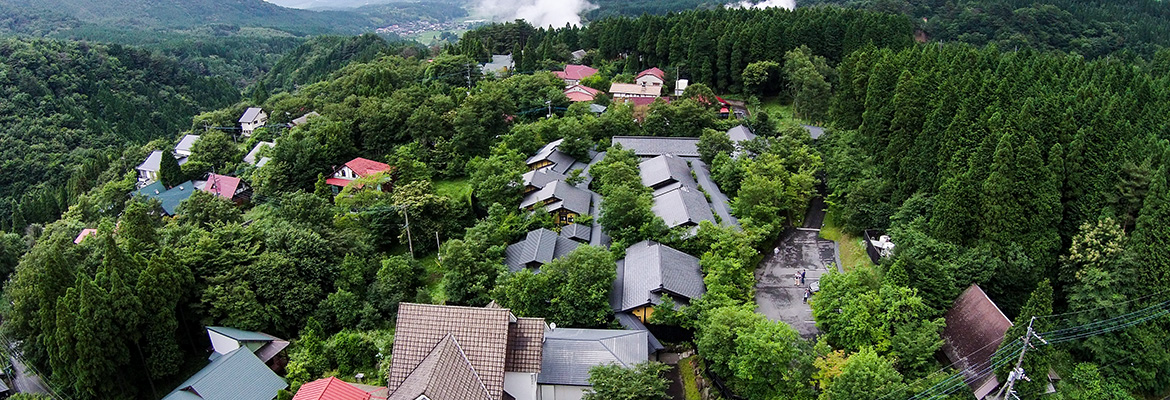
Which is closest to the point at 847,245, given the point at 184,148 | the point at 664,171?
the point at 664,171

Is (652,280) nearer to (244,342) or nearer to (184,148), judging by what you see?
(244,342)

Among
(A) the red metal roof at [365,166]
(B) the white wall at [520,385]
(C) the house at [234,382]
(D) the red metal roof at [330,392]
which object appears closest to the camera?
(D) the red metal roof at [330,392]

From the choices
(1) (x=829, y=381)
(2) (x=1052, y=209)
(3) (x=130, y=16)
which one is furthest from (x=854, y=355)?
(3) (x=130, y=16)

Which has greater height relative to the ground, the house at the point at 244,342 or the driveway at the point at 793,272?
the driveway at the point at 793,272

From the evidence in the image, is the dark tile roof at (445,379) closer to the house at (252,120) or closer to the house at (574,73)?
the house at (574,73)

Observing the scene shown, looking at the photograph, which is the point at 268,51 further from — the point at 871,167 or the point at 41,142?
the point at 871,167

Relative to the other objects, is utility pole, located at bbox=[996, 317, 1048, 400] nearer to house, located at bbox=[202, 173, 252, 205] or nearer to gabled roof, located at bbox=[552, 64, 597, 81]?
house, located at bbox=[202, 173, 252, 205]

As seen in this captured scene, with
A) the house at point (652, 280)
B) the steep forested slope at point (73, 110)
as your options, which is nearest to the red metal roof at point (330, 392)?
the house at point (652, 280)
